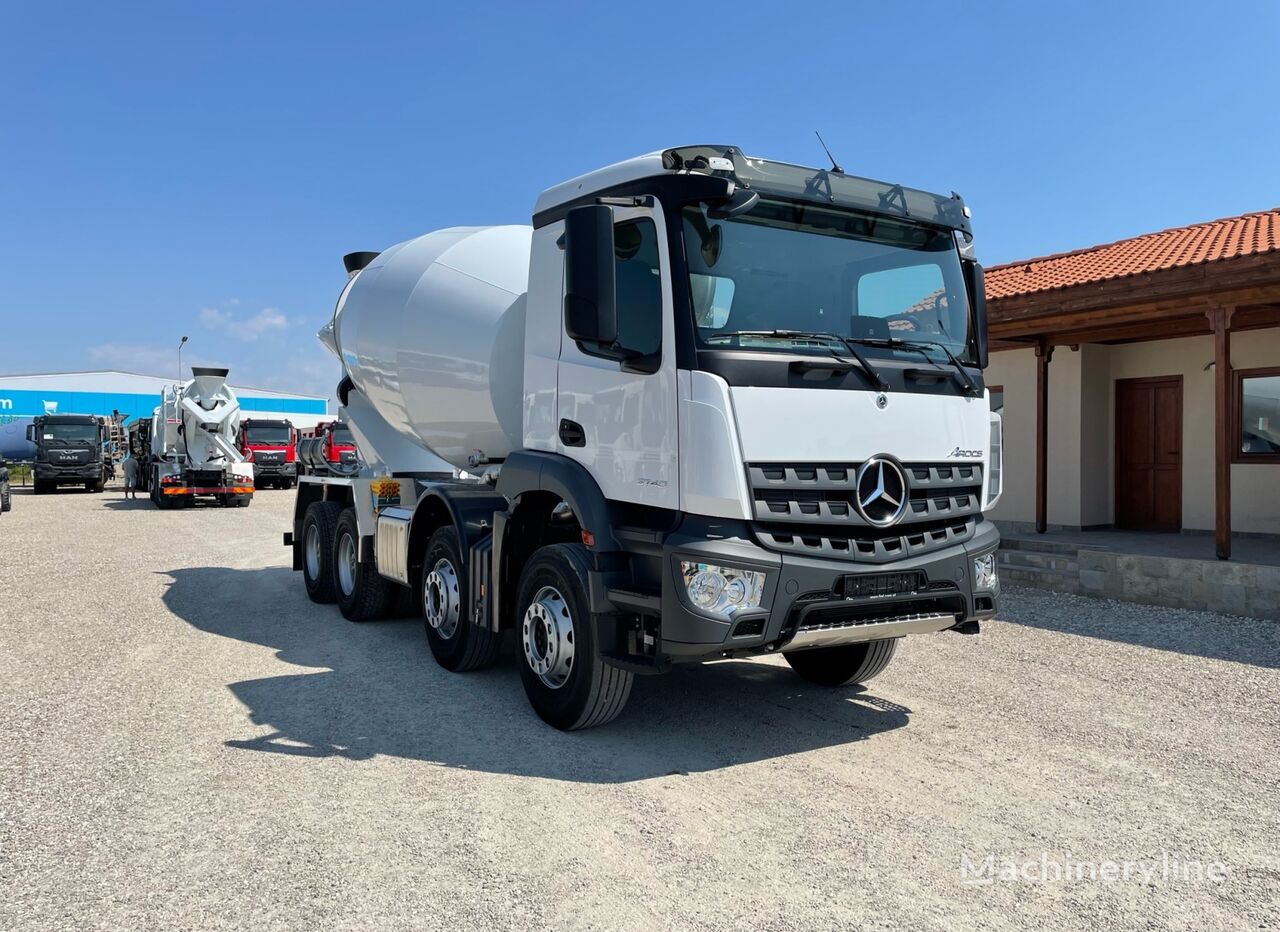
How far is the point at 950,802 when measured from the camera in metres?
4.28

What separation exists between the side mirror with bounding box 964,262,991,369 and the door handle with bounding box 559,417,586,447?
7.55 feet

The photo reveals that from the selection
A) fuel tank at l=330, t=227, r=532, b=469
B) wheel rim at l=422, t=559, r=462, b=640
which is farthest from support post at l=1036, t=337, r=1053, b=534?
wheel rim at l=422, t=559, r=462, b=640

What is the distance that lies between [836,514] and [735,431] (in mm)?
683

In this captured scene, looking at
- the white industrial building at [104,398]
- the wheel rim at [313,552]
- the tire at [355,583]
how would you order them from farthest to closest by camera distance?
the white industrial building at [104,398], the wheel rim at [313,552], the tire at [355,583]

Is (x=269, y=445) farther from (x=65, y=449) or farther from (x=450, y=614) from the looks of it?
(x=450, y=614)

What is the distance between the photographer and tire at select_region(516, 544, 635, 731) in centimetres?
496

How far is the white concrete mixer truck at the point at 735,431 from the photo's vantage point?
4.45 meters

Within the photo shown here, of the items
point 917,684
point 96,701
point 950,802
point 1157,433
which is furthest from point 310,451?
point 1157,433

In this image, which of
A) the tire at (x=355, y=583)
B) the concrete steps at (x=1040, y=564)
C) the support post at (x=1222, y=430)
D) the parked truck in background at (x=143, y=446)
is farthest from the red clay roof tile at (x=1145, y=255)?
the parked truck in background at (x=143, y=446)

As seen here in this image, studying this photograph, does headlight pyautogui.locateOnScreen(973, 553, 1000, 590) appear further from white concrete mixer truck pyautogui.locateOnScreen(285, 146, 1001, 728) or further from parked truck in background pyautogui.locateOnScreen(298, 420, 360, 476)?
parked truck in background pyautogui.locateOnScreen(298, 420, 360, 476)

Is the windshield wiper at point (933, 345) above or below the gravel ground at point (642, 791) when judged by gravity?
above

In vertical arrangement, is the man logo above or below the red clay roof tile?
below

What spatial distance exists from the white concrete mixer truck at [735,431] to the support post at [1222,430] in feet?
16.8

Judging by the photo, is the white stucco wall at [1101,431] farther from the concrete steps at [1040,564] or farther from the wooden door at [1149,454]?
the concrete steps at [1040,564]
